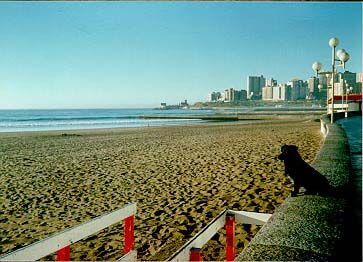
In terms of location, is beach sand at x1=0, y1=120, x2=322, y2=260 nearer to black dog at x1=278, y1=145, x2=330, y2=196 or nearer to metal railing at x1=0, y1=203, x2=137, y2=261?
metal railing at x1=0, y1=203, x2=137, y2=261

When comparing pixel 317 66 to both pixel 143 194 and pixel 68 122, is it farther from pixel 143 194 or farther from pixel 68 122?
pixel 68 122

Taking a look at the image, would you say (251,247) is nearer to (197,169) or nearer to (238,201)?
(238,201)

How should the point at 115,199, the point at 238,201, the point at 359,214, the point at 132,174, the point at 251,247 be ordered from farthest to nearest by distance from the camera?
the point at 132,174, the point at 115,199, the point at 238,201, the point at 359,214, the point at 251,247

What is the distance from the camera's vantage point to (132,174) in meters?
10.3

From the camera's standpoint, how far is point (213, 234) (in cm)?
336

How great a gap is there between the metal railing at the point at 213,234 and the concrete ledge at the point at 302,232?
483 mm

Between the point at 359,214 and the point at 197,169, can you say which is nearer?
the point at 359,214

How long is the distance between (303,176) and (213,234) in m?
1.24

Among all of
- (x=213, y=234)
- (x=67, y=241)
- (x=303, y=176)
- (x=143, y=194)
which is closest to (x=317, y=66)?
(x=143, y=194)

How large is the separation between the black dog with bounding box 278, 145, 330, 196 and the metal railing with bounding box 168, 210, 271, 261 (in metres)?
0.51

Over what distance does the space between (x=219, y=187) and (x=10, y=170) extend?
7359mm

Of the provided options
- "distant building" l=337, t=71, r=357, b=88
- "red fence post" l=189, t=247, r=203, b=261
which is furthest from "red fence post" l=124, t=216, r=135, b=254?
"distant building" l=337, t=71, r=357, b=88

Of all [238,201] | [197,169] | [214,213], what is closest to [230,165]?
[197,169]

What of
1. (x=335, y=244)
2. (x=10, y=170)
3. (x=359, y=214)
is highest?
(x=335, y=244)
